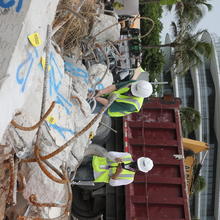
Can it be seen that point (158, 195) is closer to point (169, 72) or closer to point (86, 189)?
point (86, 189)

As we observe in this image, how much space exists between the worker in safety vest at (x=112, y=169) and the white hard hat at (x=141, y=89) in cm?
107

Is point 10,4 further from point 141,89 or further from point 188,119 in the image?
point 188,119

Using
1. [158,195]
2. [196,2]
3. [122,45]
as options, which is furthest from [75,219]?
[196,2]

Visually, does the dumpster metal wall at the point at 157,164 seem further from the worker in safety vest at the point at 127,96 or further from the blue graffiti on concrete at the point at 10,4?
the blue graffiti on concrete at the point at 10,4

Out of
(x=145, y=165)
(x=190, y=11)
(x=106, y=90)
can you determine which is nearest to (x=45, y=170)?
(x=106, y=90)

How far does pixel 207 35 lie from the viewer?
18.6 m

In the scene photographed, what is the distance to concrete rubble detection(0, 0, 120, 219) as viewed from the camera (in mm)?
1827

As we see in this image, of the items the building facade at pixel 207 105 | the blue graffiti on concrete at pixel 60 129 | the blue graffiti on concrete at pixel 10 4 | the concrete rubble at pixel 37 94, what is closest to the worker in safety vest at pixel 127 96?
the concrete rubble at pixel 37 94

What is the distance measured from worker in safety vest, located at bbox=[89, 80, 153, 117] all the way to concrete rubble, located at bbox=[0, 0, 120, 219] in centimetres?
19

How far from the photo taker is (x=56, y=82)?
121 inches

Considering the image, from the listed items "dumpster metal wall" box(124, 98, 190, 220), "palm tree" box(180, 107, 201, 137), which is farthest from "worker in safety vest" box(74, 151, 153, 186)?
"palm tree" box(180, 107, 201, 137)

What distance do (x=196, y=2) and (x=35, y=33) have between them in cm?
1379

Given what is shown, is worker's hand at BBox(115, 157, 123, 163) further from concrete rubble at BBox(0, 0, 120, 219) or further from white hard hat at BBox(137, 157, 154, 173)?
concrete rubble at BBox(0, 0, 120, 219)

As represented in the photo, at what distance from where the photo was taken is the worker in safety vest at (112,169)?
4.50 metres
